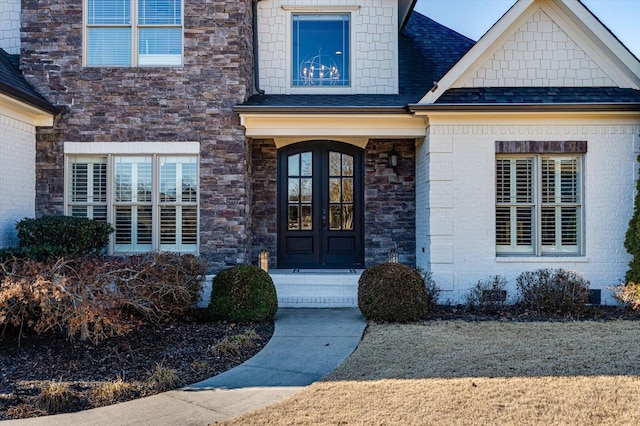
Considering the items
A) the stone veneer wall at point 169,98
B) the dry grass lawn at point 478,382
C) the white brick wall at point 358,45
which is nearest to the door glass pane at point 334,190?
the white brick wall at point 358,45

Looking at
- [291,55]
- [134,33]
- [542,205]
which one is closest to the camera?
[542,205]

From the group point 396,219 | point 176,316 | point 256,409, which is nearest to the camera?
point 256,409

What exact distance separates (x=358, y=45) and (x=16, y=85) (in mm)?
6426

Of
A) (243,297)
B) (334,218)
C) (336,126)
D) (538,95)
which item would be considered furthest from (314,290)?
(538,95)

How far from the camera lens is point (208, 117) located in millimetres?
9008

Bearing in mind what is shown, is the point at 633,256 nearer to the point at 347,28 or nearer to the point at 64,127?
the point at 347,28

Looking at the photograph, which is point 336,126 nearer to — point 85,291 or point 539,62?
point 539,62

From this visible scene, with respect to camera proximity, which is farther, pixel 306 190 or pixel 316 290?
pixel 306 190

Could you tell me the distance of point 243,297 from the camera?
7.48 meters

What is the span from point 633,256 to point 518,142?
2.80 metres

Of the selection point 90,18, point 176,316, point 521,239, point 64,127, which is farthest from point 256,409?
point 90,18

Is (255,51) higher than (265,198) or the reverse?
higher

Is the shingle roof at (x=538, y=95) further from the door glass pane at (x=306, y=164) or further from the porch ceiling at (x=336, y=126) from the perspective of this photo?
the door glass pane at (x=306, y=164)

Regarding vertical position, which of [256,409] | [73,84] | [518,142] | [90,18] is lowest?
[256,409]
